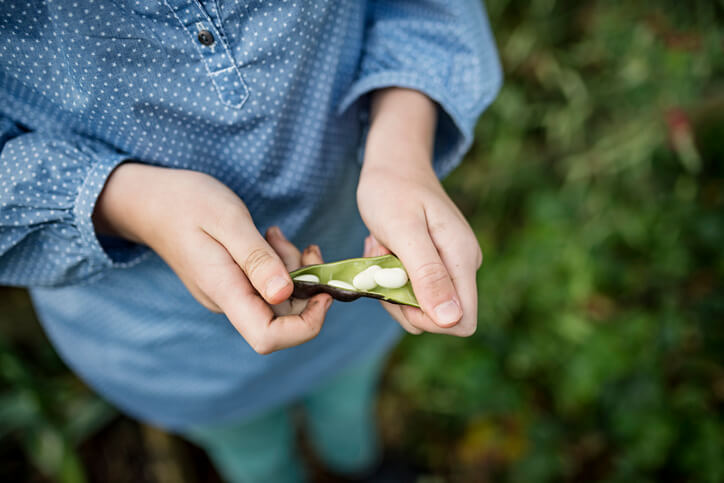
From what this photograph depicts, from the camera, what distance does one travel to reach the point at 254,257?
0.66 meters

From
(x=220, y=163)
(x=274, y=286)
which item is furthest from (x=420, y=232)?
(x=220, y=163)

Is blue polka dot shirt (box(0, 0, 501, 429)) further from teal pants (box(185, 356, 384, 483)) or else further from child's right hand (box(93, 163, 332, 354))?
teal pants (box(185, 356, 384, 483))

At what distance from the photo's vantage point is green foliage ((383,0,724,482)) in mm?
1583

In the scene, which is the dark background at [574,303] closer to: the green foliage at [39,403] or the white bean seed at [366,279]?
the green foliage at [39,403]

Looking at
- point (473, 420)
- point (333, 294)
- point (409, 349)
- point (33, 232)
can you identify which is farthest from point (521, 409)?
point (33, 232)

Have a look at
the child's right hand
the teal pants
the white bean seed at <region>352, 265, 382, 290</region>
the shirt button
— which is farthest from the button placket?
the teal pants

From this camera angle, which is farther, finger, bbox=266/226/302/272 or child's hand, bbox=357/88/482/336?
finger, bbox=266/226/302/272

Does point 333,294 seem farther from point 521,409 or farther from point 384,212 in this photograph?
point 521,409

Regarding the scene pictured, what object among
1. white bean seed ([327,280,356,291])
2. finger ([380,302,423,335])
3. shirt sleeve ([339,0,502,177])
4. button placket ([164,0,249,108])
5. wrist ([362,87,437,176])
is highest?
button placket ([164,0,249,108])

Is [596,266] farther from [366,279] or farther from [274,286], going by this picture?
[274,286]

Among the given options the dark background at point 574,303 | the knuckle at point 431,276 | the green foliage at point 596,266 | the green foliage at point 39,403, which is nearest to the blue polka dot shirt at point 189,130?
the knuckle at point 431,276

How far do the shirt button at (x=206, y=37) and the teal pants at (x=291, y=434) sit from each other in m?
1.07

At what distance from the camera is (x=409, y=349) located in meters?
2.15

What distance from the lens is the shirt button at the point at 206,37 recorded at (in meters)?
0.72
